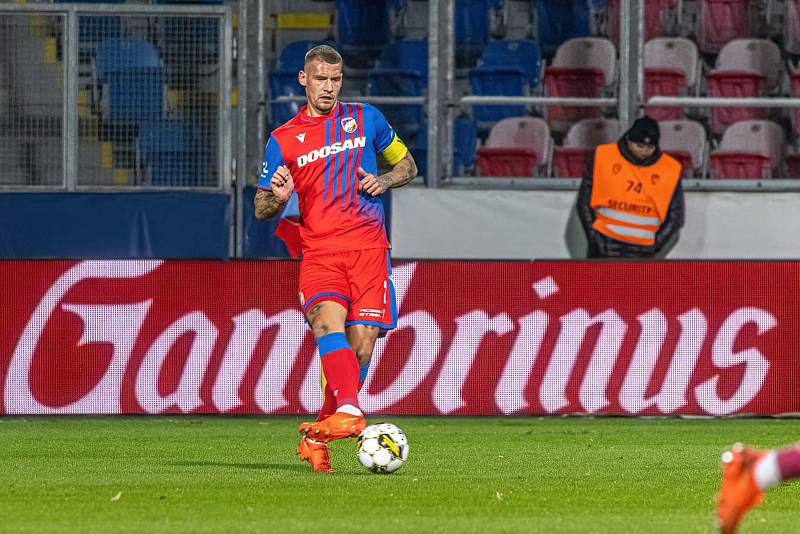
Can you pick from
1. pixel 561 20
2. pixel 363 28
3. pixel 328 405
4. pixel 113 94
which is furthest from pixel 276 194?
pixel 561 20

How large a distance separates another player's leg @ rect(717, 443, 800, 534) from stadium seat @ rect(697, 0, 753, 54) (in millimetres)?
12156

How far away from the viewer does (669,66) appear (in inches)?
639

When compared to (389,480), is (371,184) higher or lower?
higher

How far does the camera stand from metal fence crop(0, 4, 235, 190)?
14.1m

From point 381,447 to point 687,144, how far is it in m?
8.63

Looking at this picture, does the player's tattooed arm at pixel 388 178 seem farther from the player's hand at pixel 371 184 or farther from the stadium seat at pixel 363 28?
the stadium seat at pixel 363 28

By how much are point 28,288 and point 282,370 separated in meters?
1.89

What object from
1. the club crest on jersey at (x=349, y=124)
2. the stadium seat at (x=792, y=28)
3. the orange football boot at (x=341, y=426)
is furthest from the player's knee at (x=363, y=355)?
the stadium seat at (x=792, y=28)

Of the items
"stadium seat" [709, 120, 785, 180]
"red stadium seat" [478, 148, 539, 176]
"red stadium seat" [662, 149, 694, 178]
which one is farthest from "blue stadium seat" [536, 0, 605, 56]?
"stadium seat" [709, 120, 785, 180]

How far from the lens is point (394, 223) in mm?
14844

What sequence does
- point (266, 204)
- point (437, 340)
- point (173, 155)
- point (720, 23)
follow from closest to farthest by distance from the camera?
point (266, 204) < point (437, 340) < point (173, 155) < point (720, 23)

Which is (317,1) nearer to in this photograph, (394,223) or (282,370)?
(394,223)

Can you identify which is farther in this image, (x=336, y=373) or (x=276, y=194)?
(x=276, y=194)

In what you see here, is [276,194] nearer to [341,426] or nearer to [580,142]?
[341,426]
